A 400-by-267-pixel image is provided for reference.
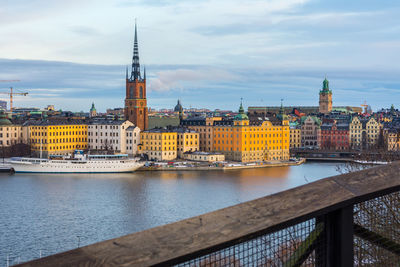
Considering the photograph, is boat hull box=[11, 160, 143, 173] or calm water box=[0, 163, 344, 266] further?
boat hull box=[11, 160, 143, 173]

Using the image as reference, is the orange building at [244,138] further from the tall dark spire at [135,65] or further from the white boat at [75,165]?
the white boat at [75,165]

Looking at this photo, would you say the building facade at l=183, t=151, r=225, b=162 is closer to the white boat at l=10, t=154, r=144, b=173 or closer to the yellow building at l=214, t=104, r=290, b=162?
the yellow building at l=214, t=104, r=290, b=162

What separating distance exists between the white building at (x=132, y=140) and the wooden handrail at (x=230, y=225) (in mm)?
25647

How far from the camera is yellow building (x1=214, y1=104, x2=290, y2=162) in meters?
27.2

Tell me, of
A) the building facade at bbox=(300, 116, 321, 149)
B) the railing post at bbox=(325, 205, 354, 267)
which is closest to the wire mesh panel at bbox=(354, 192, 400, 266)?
the railing post at bbox=(325, 205, 354, 267)

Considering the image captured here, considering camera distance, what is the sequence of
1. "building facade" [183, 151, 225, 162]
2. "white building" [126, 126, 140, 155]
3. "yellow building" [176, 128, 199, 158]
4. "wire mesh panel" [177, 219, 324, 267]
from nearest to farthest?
"wire mesh panel" [177, 219, 324, 267] < "building facade" [183, 151, 225, 162] < "white building" [126, 126, 140, 155] < "yellow building" [176, 128, 199, 158]

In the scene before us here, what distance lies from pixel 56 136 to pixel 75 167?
194 inches

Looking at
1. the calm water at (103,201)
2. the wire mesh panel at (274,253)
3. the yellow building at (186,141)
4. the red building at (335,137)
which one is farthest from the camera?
the red building at (335,137)

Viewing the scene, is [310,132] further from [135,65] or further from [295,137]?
[135,65]

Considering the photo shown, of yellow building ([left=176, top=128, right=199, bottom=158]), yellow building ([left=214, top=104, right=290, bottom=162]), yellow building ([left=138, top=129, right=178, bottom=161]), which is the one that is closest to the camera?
yellow building ([left=138, top=129, right=178, bottom=161])

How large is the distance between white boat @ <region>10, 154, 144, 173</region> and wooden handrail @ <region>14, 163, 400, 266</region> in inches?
841

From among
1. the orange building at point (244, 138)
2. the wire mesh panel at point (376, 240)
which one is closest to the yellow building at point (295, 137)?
the orange building at point (244, 138)

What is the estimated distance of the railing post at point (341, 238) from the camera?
3.12ft

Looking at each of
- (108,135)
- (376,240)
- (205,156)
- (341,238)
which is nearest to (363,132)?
(205,156)
